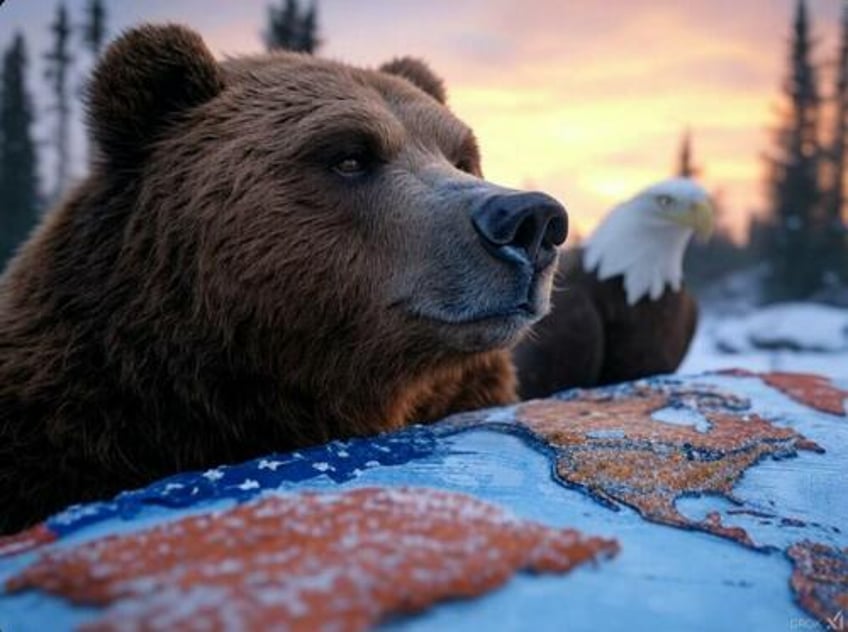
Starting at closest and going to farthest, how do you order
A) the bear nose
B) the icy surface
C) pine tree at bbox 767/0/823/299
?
the icy surface
the bear nose
pine tree at bbox 767/0/823/299

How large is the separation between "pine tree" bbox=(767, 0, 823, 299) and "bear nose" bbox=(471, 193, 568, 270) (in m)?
25.3

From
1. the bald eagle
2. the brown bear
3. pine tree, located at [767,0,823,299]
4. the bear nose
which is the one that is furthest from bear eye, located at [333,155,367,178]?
pine tree, located at [767,0,823,299]

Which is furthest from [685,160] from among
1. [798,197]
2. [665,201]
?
[665,201]

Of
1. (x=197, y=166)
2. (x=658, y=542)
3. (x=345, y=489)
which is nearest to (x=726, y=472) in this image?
(x=658, y=542)

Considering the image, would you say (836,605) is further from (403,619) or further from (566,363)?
(566,363)

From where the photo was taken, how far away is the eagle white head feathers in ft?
14.2

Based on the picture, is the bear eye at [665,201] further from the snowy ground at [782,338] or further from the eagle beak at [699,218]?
the snowy ground at [782,338]

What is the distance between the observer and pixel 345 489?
61.7 inches

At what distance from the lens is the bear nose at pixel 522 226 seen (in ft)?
6.31

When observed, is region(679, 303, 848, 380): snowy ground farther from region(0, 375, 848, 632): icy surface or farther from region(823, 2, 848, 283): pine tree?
region(0, 375, 848, 632): icy surface

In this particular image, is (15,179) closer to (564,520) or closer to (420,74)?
(420,74)

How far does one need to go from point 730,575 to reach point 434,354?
96 cm

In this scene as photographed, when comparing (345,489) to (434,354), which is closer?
(345,489)

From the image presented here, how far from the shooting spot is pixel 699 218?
4520mm
